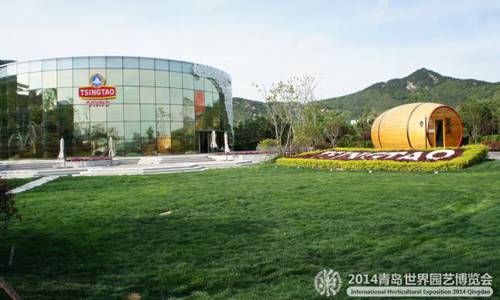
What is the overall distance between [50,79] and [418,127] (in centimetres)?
3007

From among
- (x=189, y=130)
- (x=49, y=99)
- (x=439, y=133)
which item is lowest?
(x=439, y=133)

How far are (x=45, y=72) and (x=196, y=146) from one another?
1500cm

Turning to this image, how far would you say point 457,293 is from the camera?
3.41m

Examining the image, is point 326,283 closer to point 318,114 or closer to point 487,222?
point 487,222

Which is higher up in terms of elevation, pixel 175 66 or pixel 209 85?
pixel 175 66

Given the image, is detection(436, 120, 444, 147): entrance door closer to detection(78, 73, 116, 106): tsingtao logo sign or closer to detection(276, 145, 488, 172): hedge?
detection(276, 145, 488, 172): hedge

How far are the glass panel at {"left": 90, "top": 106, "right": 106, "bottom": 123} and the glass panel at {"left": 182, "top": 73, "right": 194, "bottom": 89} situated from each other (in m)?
7.71

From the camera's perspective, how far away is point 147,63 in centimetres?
3112

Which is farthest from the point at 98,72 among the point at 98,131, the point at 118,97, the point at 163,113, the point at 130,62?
the point at 163,113

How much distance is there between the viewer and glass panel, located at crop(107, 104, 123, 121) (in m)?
30.3

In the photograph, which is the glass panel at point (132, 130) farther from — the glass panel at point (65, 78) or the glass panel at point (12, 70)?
the glass panel at point (12, 70)

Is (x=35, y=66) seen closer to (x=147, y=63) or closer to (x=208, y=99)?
(x=147, y=63)

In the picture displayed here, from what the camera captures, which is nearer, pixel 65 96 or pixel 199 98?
pixel 65 96

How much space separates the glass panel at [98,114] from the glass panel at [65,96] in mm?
2113
